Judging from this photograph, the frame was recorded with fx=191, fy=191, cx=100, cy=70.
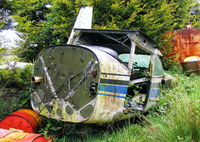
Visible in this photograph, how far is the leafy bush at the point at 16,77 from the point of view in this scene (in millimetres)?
5500

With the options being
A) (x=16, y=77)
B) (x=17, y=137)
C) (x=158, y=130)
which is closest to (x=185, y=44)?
(x=158, y=130)

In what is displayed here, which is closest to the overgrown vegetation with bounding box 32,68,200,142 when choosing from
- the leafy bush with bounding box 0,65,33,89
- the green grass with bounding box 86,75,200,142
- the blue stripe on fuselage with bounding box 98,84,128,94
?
the green grass with bounding box 86,75,200,142

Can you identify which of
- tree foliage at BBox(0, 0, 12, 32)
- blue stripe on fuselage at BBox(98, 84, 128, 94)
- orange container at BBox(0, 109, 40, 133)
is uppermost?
tree foliage at BBox(0, 0, 12, 32)

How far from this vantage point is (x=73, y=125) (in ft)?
12.1

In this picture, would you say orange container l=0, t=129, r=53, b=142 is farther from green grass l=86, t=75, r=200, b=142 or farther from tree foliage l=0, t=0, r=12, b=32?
tree foliage l=0, t=0, r=12, b=32

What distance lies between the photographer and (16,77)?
5.77 meters

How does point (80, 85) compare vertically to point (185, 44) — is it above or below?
below

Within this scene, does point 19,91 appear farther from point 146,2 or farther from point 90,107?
A: point 146,2

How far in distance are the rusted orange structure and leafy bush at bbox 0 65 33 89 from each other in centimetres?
764

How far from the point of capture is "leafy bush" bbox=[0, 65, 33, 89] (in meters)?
5.50

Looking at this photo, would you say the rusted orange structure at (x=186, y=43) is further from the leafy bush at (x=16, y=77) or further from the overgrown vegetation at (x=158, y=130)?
the leafy bush at (x=16, y=77)

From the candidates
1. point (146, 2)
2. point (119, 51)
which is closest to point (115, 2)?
point (146, 2)

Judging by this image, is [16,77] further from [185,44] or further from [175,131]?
[185,44]

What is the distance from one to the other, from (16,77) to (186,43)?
8210 mm
